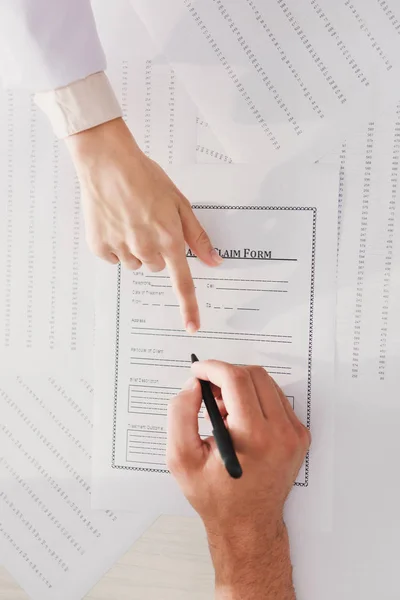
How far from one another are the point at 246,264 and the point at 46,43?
0.33 metres

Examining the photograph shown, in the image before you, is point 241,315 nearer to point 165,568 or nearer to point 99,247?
point 99,247

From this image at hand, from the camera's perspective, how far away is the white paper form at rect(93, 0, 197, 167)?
2.35 feet

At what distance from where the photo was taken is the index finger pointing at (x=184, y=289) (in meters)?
0.65

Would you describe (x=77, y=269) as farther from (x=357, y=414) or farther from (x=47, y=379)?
(x=357, y=414)

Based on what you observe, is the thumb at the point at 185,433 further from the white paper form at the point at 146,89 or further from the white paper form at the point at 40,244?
the white paper form at the point at 146,89

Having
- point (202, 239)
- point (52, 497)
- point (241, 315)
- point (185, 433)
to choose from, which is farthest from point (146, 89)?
point (52, 497)

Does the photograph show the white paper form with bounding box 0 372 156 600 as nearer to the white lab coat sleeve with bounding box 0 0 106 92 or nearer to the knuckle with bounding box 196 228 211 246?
the knuckle with bounding box 196 228 211 246

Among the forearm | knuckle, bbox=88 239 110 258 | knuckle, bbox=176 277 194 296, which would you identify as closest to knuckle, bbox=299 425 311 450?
the forearm

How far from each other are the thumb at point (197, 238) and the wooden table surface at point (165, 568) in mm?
339

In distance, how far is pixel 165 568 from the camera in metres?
0.75

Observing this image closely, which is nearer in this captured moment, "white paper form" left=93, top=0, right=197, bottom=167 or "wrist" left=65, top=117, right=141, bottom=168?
"wrist" left=65, top=117, right=141, bottom=168

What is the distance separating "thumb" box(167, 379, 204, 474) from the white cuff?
32cm

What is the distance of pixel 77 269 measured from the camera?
765 mm

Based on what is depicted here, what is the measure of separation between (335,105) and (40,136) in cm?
38
